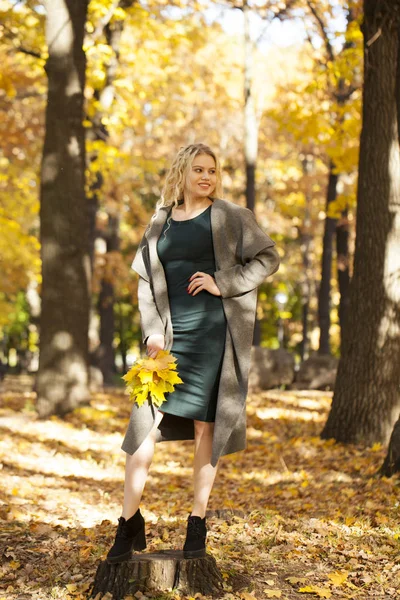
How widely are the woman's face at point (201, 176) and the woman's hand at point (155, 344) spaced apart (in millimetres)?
801

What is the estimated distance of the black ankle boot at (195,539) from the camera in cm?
389

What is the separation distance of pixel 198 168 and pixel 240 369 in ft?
3.64

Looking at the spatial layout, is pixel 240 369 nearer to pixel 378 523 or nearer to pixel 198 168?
pixel 198 168

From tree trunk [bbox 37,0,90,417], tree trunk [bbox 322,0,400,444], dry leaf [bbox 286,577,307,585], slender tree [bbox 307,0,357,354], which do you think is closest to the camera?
dry leaf [bbox 286,577,307,585]

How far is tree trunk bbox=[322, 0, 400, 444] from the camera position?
7832 mm

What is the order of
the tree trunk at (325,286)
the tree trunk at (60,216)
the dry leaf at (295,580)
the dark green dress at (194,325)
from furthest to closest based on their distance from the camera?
the tree trunk at (325,286), the tree trunk at (60,216), the dry leaf at (295,580), the dark green dress at (194,325)

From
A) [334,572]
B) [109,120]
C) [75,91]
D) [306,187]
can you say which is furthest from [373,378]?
[306,187]

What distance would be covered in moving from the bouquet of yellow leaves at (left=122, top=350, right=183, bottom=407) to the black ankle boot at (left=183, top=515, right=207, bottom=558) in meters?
0.71

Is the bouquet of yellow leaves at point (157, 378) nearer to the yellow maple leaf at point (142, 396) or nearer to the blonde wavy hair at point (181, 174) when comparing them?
the yellow maple leaf at point (142, 396)

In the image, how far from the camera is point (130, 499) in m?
3.79

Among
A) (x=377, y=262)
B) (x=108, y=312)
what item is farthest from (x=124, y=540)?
(x=108, y=312)

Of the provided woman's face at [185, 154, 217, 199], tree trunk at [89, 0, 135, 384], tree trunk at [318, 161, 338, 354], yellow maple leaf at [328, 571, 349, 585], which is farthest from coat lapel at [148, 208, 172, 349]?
tree trunk at [318, 161, 338, 354]

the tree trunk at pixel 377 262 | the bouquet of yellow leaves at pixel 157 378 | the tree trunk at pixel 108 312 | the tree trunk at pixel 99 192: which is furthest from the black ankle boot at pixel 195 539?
the tree trunk at pixel 108 312

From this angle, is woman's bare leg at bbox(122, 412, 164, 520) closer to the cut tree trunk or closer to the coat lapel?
the coat lapel
